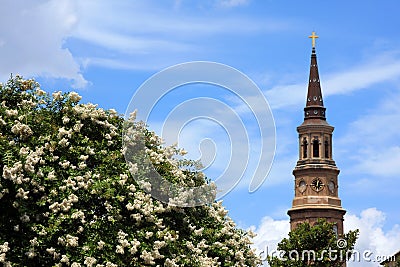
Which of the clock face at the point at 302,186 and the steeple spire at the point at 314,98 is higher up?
the steeple spire at the point at 314,98

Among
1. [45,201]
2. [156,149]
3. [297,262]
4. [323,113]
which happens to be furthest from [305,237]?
[323,113]

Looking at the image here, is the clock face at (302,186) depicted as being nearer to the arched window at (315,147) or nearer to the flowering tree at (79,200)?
the arched window at (315,147)

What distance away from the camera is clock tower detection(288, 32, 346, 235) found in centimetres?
11212

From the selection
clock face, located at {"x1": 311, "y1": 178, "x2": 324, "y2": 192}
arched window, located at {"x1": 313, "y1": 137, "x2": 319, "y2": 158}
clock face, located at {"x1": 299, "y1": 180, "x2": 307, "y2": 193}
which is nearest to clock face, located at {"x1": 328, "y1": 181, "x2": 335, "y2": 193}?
clock face, located at {"x1": 311, "y1": 178, "x2": 324, "y2": 192}

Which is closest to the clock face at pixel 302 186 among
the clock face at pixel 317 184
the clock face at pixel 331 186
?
the clock face at pixel 317 184

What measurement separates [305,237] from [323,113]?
64372 mm

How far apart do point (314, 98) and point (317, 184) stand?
13357 millimetres

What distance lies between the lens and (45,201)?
1833cm

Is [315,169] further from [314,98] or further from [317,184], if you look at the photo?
[314,98]

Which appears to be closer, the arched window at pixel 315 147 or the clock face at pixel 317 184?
the clock face at pixel 317 184

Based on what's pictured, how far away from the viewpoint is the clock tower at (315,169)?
112m

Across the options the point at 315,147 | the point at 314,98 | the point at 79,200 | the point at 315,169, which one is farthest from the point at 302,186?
the point at 79,200

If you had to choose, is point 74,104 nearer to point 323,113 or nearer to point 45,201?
point 45,201

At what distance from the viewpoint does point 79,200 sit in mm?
18766
